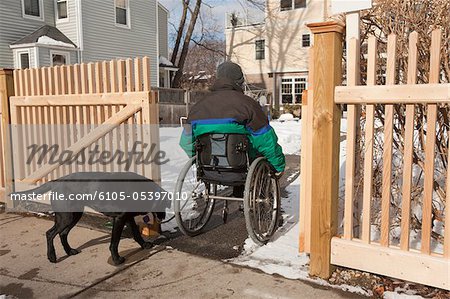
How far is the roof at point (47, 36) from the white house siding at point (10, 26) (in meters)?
0.34

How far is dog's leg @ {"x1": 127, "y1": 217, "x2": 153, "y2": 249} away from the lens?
3509 millimetres

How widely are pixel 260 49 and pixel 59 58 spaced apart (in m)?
13.8

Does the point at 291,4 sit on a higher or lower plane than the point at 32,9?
higher

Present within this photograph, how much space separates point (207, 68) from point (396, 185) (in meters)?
41.0

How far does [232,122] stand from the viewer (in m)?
3.44

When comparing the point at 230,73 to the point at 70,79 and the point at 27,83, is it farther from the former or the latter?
the point at 27,83

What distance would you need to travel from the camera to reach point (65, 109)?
4.60m

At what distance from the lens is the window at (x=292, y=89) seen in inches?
996

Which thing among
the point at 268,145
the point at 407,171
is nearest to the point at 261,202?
the point at 268,145

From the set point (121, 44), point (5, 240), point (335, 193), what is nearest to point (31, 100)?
point (5, 240)

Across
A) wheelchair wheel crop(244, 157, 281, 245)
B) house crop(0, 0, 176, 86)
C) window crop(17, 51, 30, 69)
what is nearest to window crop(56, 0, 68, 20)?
house crop(0, 0, 176, 86)

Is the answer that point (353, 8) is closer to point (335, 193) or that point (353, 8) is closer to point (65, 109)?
point (335, 193)

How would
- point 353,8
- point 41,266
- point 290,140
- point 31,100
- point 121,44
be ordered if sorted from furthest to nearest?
point 121,44 < point 290,140 < point 31,100 < point 41,266 < point 353,8

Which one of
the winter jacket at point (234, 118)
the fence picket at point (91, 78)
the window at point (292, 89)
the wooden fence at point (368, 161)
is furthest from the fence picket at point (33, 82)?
the window at point (292, 89)
